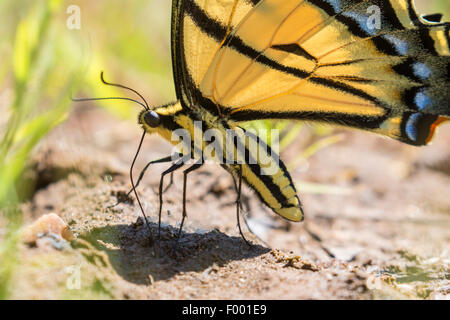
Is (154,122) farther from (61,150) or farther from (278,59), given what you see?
(61,150)

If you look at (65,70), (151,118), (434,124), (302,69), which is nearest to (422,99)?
(434,124)

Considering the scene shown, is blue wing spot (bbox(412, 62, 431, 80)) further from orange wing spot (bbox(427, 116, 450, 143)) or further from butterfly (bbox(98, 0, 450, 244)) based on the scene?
orange wing spot (bbox(427, 116, 450, 143))

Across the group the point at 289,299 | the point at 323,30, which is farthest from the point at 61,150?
the point at 289,299

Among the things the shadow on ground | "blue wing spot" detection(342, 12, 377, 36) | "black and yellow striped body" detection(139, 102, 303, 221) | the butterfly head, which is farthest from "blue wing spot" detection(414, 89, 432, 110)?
the butterfly head

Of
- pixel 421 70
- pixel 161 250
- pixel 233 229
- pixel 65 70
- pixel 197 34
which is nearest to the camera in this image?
pixel 161 250

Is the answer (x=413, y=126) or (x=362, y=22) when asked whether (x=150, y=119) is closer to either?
(x=362, y=22)

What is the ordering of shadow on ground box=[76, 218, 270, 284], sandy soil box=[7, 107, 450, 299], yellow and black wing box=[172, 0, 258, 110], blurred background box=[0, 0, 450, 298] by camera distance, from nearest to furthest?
sandy soil box=[7, 107, 450, 299]
shadow on ground box=[76, 218, 270, 284]
blurred background box=[0, 0, 450, 298]
yellow and black wing box=[172, 0, 258, 110]
